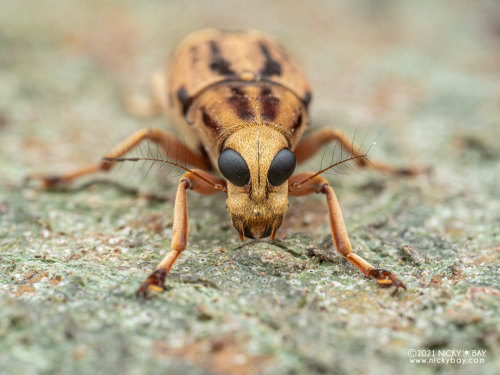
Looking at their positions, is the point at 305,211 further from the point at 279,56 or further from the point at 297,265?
the point at 279,56

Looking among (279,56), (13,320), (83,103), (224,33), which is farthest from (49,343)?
(83,103)

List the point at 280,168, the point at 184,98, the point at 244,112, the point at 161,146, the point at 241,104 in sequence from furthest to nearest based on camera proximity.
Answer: the point at 184,98
the point at 161,146
the point at 241,104
the point at 244,112
the point at 280,168

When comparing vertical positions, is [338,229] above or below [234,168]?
below

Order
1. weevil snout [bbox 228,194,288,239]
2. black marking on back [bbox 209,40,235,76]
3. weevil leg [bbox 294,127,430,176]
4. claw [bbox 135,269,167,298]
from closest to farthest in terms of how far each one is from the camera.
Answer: claw [bbox 135,269,167,298], weevil snout [bbox 228,194,288,239], weevil leg [bbox 294,127,430,176], black marking on back [bbox 209,40,235,76]

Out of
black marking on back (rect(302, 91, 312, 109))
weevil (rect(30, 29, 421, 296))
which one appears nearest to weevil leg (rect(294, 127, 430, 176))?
weevil (rect(30, 29, 421, 296))

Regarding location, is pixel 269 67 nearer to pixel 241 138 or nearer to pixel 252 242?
pixel 241 138

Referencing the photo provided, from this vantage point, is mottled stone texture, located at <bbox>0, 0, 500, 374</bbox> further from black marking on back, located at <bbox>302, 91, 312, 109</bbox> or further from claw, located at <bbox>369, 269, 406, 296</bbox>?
black marking on back, located at <bbox>302, 91, 312, 109</bbox>

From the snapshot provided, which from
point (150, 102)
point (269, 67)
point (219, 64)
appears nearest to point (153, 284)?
point (219, 64)
